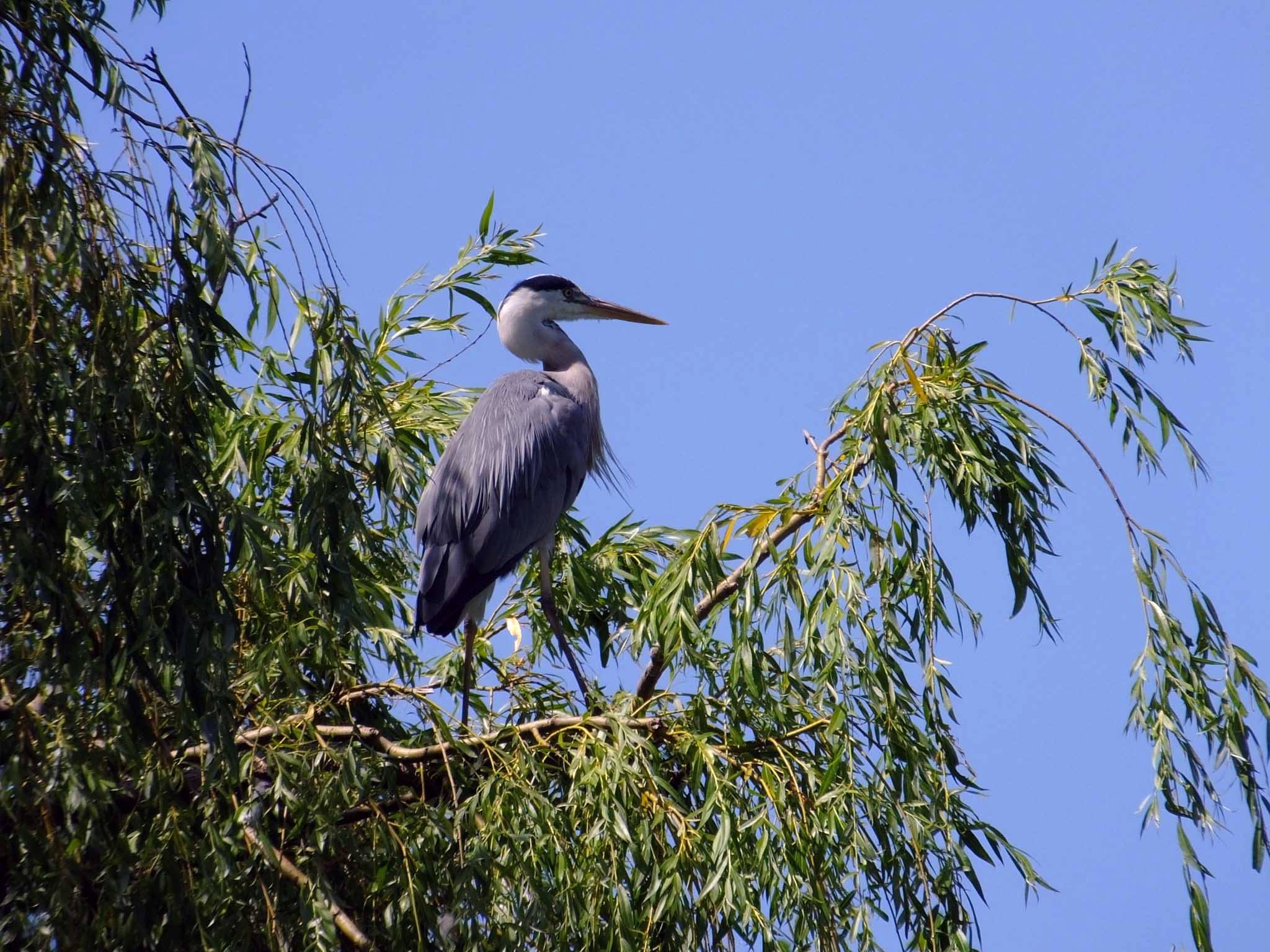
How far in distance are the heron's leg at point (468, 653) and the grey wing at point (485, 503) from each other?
4 cm

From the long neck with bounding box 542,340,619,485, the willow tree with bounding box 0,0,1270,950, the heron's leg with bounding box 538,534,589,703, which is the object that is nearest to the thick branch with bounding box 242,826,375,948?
the willow tree with bounding box 0,0,1270,950

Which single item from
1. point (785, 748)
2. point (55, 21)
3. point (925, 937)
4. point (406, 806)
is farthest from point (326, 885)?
point (55, 21)

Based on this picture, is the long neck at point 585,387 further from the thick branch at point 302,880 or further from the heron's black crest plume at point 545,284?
the thick branch at point 302,880

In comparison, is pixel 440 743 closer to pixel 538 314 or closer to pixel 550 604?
pixel 550 604

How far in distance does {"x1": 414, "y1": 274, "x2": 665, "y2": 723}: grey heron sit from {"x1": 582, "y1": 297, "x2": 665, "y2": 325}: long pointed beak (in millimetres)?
464

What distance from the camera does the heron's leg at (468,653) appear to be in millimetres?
3449

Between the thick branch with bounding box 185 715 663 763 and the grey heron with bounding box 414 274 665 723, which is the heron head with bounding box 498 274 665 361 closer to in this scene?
the grey heron with bounding box 414 274 665 723

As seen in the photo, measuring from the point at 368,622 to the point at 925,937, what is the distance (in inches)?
50.0

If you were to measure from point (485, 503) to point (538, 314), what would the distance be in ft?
3.60

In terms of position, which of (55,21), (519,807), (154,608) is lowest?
(519,807)

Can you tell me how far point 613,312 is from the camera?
4.94 meters

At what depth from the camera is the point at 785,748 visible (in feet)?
8.80

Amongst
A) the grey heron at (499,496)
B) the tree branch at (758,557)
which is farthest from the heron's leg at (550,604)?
the tree branch at (758,557)

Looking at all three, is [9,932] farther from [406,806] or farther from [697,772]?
[697,772]
